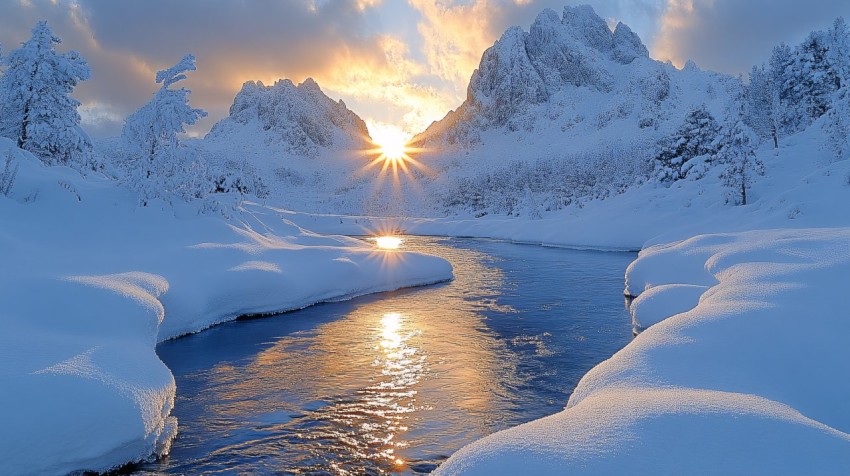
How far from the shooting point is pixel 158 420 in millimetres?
7633

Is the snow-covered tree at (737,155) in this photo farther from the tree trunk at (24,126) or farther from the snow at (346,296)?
the tree trunk at (24,126)

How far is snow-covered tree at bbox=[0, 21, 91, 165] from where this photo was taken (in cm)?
2772

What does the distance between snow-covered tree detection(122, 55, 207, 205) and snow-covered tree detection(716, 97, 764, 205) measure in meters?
38.3

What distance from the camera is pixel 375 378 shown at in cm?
1084

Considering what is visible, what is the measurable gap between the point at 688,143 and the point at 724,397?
5970cm

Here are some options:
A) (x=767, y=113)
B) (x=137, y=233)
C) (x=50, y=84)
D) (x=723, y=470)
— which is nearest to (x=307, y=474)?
(x=723, y=470)

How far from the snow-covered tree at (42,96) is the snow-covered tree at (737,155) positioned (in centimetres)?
4565

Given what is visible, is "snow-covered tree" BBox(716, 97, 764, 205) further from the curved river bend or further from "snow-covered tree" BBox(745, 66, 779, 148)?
"snow-covered tree" BBox(745, 66, 779, 148)

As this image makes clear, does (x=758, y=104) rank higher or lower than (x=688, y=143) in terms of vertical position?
higher

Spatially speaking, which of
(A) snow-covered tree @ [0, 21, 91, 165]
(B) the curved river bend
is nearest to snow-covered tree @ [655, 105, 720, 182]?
(B) the curved river bend

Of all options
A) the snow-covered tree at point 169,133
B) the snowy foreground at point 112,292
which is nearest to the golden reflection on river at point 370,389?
the snowy foreground at point 112,292

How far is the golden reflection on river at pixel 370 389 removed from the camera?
312 inches

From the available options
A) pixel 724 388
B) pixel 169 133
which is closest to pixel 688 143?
pixel 169 133

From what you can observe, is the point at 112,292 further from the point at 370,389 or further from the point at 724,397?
the point at 724,397
